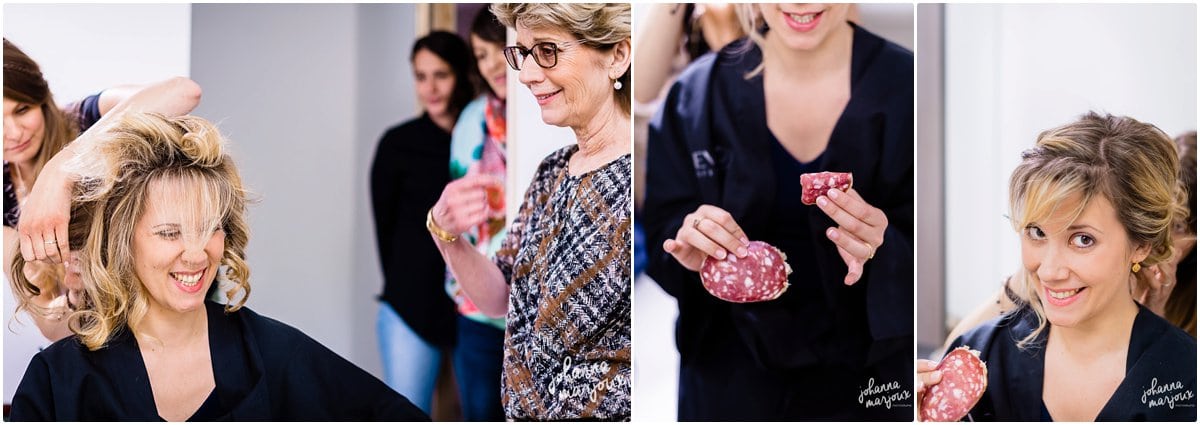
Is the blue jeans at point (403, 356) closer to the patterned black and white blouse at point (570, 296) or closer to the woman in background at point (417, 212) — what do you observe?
the woman in background at point (417, 212)

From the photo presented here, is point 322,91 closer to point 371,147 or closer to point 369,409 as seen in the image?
point 371,147

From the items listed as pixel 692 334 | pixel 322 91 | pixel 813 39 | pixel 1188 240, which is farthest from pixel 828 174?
pixel 322 91

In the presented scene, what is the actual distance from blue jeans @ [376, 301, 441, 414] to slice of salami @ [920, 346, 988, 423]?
1.41 meters

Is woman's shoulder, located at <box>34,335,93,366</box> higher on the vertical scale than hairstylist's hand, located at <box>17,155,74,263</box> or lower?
lower

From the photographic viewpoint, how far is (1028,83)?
2.93 meters

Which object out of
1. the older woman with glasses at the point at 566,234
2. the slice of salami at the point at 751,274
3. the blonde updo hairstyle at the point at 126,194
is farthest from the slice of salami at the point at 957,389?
the blonde updo hairstyle at the point at 126,194

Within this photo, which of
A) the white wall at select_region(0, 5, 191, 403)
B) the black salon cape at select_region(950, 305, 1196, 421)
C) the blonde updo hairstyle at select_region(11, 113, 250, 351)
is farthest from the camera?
the black salon cape at select_region(950, 305, 1196, 421)

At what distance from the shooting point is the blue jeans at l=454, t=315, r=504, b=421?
2.90 m

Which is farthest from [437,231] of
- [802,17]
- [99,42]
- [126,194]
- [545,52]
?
[802,17]

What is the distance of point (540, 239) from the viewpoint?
280 centimetres

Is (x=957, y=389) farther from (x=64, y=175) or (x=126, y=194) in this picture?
(x=64, y=175)

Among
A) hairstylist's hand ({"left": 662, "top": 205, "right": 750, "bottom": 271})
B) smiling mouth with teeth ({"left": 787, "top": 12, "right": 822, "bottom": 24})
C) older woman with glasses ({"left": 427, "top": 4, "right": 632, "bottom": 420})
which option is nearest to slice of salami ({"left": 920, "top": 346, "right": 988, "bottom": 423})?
hairstylist's hand ({"left": 662, "top": 205, "right": 750, "bottom": 271})

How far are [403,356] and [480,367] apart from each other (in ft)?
0.70

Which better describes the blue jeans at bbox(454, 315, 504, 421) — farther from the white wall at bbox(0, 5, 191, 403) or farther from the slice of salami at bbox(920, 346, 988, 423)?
the slice of salami at bbox(920, 346, 988, 423)
